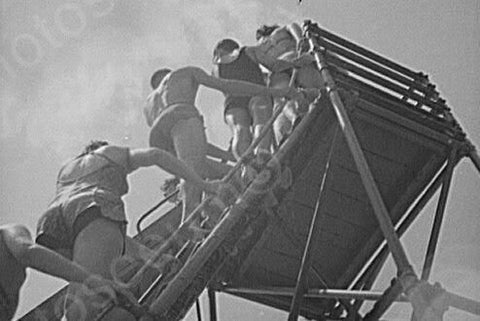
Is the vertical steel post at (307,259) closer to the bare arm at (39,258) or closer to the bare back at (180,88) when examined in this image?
the bare back at (180,88)

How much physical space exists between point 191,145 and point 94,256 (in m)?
2.28

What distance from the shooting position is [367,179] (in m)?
5.78

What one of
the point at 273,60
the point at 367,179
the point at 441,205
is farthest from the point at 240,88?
the point at 441,205

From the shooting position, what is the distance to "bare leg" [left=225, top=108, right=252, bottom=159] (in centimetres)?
840

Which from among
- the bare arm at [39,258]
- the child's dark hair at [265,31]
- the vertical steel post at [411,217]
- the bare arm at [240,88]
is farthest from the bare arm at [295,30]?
the bare arm at [39,258]

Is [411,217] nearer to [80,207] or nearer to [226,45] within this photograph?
[226,45]

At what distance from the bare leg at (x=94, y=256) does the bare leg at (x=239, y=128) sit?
3.42 meters

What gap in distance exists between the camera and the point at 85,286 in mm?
4500

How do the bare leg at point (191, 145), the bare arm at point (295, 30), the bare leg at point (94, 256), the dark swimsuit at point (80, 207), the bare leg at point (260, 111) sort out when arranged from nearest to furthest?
the bare leg at point (94, 256)
the dark swimsuit at point (80, 207)
the bare leg at point (191, 145)
the bare leg at point (260, 111)
the bare arm at point (295, 30)

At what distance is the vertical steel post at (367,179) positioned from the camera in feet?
17.0

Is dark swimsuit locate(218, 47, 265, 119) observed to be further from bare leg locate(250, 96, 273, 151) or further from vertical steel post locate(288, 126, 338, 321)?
vertical steel post locate(288, 126, 338, 321)

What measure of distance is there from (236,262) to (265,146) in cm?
115

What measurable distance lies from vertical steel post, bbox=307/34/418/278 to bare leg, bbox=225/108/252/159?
1321 mm

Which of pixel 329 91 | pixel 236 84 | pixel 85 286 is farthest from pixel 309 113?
pixel 85 286
